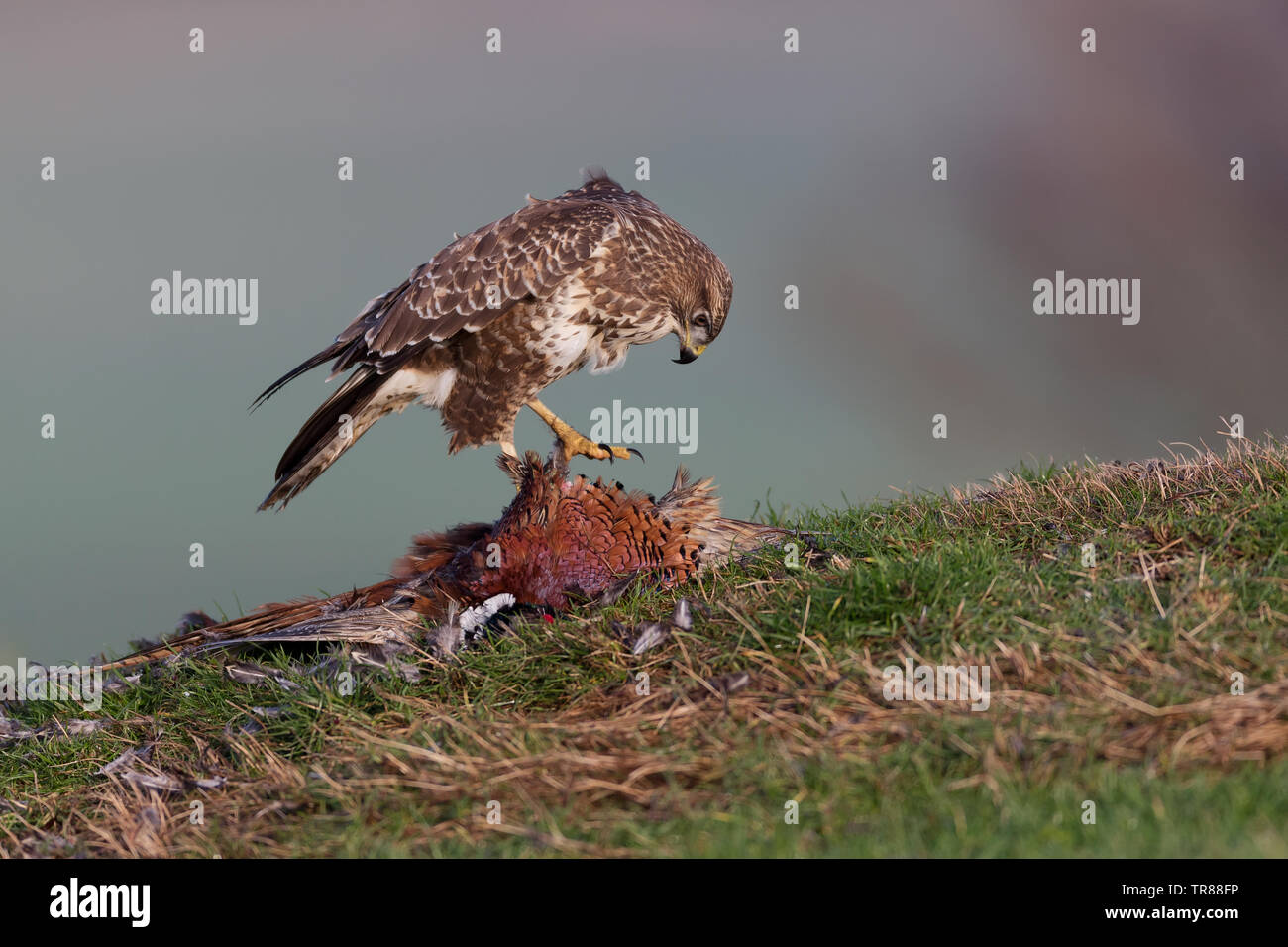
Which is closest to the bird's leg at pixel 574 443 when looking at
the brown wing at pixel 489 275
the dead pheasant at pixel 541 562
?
the brown wing at pixel 489 275

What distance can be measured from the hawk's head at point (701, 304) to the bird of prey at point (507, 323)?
0.02 m

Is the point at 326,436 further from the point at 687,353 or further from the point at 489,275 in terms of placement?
the point at 687,353

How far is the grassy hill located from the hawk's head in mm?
2973

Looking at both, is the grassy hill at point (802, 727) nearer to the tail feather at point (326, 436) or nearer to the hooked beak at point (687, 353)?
the tail feather at point (326, 436)

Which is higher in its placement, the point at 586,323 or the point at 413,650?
the point at 586,323

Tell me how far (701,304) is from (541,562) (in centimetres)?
348

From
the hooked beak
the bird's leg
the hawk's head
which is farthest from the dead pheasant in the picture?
the hooked beak

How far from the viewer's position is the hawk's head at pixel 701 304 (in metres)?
7.59

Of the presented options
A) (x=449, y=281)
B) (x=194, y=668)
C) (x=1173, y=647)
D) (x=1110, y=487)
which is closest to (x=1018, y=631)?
(x=1173, y=647)

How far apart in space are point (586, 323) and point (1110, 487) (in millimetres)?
3470

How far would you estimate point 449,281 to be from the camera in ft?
24.2

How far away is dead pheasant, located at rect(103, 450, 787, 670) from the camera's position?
469cm
